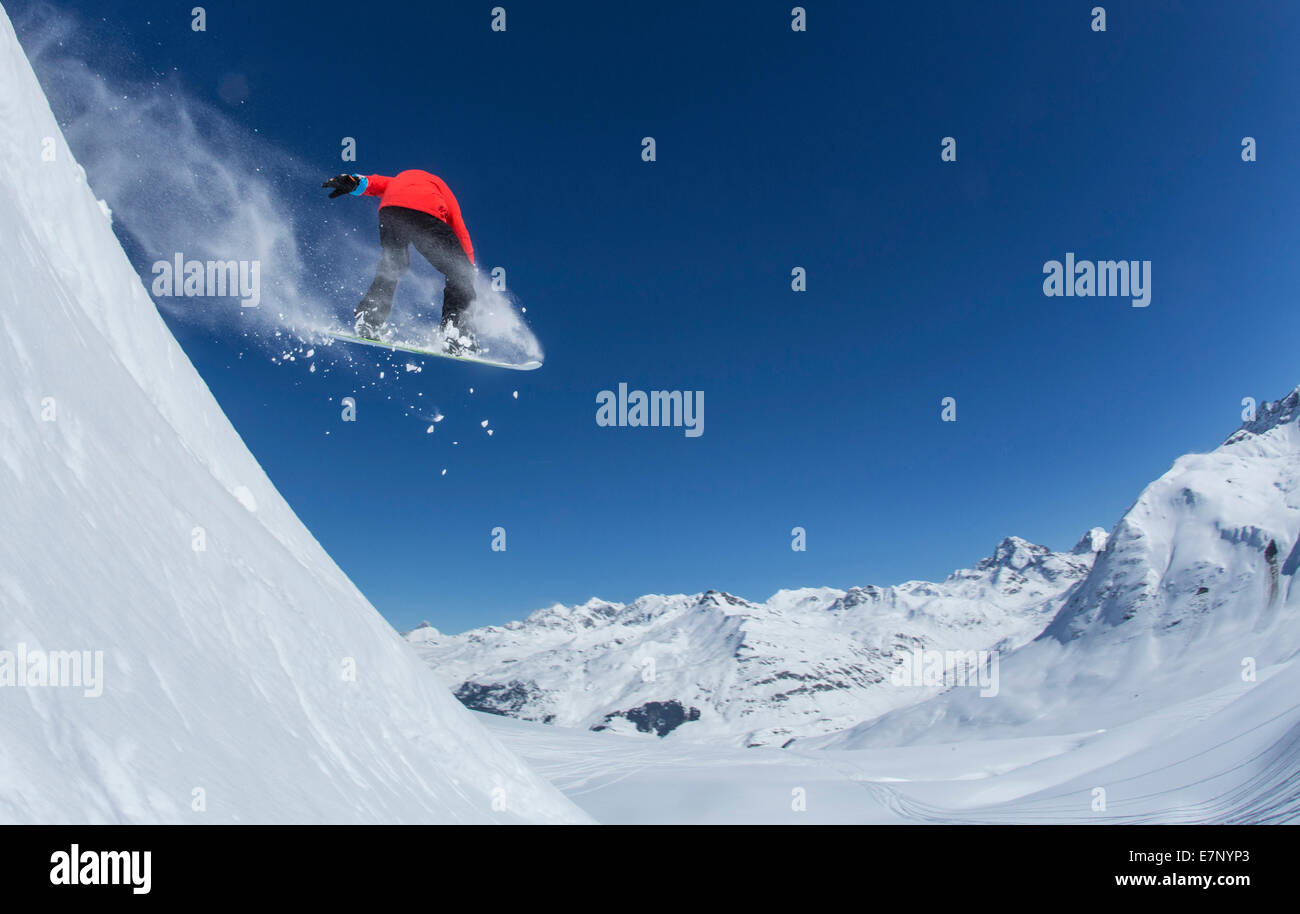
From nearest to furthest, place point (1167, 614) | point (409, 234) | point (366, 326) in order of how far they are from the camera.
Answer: point (409, 234) → point (366, 326) → point (1167, 614)

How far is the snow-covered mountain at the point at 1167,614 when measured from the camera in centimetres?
10656

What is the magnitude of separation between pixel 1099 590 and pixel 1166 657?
112 feet

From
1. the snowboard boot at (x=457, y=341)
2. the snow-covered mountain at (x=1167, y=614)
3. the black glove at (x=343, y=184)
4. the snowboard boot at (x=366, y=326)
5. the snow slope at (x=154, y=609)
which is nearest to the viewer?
the snow slope at (x=154, y=609)

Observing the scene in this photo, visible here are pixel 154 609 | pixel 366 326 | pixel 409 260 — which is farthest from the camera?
pixel 366 326

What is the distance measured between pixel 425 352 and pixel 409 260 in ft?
8.41

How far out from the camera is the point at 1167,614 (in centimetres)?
12950

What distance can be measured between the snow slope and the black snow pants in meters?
3.14

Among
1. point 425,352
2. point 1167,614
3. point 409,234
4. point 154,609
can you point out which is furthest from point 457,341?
point 1167,614

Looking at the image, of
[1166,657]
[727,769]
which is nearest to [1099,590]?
[1166,657]

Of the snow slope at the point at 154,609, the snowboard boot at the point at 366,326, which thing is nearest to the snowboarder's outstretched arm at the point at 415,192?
the snowboard boot at the point at 366,326

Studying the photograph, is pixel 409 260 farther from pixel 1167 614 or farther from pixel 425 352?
pixel 1167 614

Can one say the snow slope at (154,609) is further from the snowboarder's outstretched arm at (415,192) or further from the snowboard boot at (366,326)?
the snowboarder's outstretched arm at (415,192)

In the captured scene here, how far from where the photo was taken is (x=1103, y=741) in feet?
91.9
